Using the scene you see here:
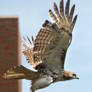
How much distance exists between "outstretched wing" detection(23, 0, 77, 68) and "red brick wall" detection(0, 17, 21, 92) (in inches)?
414

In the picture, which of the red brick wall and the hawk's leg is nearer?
the hawk's leg

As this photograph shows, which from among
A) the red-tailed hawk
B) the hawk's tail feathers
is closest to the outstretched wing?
the red-tailed hawk

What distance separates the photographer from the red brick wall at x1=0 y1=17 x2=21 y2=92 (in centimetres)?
3419

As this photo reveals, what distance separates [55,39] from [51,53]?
0.35 meters

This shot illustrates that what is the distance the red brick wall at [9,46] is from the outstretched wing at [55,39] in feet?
34.5

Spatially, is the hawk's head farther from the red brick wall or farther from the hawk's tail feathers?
the red brick wall

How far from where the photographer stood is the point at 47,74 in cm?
2350

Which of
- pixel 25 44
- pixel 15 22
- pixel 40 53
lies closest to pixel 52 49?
pixel 40 53

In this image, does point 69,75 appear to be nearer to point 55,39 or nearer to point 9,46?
point 55,39

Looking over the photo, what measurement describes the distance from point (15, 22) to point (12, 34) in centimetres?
57

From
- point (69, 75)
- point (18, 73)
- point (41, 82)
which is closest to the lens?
point (18, 73)

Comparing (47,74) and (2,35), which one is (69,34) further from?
(2,35)

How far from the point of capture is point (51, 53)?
23.3 metres

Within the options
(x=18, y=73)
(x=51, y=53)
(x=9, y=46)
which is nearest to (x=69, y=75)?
(x=51, y=53)
